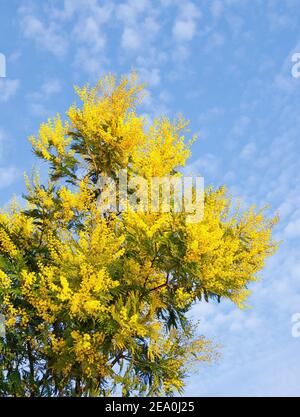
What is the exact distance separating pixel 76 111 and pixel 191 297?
516 cm

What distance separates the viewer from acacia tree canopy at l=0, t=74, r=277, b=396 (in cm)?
1015

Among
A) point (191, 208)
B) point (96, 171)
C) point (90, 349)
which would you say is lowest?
point (90, 349)

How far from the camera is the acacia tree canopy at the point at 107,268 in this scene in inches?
400

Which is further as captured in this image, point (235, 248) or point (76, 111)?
point (76, 111)

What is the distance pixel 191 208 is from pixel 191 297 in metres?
1.91

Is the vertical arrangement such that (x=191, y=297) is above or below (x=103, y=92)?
below

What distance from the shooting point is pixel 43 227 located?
12.4m

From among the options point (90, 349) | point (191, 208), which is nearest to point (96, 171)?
point (191, 208)

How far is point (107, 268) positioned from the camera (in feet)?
33.8

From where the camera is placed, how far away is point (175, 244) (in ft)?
34.4
